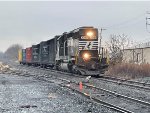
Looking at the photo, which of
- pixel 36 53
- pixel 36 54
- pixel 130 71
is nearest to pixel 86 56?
pixel 130 71

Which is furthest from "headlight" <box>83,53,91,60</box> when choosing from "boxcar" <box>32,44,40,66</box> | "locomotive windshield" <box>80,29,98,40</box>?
"boxcar" <box>32,44,40,66</box>

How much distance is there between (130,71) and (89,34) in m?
4.48

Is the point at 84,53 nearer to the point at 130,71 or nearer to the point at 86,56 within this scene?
the point at 86,56

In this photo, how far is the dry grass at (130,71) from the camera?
2647 centimetres

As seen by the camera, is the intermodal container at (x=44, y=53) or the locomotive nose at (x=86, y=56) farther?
the intermodal container at (x=44, y=53)

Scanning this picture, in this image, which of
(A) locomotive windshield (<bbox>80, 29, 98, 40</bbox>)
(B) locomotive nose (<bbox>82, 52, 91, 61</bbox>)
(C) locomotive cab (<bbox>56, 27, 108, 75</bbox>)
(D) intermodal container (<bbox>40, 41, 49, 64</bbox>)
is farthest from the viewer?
(D) intermodal container (<bbox>40, 41, 49, 64</bbox>)

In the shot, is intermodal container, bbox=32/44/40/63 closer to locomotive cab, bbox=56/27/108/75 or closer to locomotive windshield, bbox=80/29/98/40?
locomotive cab, bbox=56/27/108/75

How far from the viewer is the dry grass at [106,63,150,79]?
1042 inches

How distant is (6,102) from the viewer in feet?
41.8

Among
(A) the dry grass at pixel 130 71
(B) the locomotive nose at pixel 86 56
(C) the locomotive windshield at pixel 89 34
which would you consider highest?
(C) the locomotive windshield at pixel 89 34

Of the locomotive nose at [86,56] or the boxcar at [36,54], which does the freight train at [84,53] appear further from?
the boxcar at [36,54]

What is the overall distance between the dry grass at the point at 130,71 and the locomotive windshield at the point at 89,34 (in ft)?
11.9

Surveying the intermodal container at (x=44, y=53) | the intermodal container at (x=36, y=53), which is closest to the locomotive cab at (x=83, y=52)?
the intermodal container at (x=44, y=53)

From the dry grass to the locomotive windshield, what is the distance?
362cm
